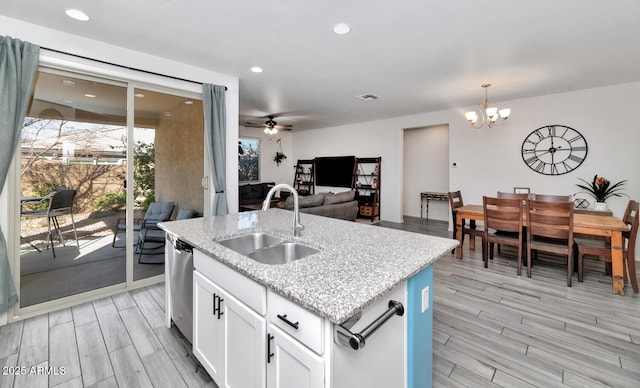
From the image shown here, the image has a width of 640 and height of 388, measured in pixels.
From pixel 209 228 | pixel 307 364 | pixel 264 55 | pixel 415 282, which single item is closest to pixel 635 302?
pixel 415 282

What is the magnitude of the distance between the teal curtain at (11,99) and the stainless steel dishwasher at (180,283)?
1346mm

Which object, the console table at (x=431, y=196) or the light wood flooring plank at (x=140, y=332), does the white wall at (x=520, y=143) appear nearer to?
the console table at (x=431, y=196)

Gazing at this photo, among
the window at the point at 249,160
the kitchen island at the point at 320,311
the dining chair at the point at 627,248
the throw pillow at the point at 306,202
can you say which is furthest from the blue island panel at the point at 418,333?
the window at the point at 249,160

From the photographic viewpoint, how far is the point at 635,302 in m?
2.61

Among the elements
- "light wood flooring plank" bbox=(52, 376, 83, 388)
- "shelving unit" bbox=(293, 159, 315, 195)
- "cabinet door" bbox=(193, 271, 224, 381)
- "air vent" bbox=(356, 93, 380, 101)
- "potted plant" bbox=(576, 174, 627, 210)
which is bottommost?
"light wood flooring plank" bbox=(52, 376, 83, 388)

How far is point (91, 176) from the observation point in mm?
2738

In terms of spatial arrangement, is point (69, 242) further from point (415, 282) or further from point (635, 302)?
point (635, 302)

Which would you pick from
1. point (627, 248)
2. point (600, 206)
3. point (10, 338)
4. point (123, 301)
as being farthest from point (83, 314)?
point (600, 206)

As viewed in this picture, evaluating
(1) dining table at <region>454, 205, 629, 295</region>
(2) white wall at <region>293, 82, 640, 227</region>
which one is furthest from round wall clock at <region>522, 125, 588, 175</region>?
(1) dining table at <region>454, 205, 629, 295</region>

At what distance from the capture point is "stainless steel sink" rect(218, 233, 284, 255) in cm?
187

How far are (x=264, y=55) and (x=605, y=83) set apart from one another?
15.8 feet

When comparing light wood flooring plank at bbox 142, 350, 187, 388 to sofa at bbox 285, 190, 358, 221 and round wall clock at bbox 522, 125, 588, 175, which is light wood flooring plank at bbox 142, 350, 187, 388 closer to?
sofa at bbox 285, 190, 358, 221

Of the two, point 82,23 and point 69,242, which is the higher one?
point 82,23

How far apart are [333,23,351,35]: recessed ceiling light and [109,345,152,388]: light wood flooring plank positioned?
9.73 feet
